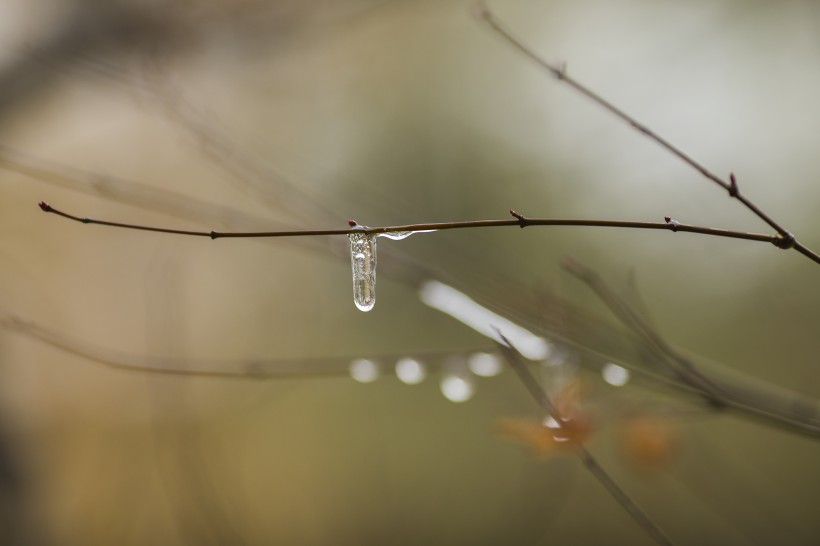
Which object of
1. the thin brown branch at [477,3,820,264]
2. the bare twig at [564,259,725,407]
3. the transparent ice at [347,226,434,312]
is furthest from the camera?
the bare twig at [564,259,725,407]

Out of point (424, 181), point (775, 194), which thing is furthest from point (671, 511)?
point (424, 181)

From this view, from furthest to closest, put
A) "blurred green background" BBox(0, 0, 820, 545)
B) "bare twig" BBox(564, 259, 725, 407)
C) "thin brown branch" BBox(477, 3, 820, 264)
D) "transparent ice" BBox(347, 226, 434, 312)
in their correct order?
"blurred green background" BBox(0, 0, 820, 545) → "bare twig" BBox(564, 259, 725, 407) → "transparent ice" BBox(347, 226, 434, 312) → "thin brown branch" BBox(477, 3, 820, 264)

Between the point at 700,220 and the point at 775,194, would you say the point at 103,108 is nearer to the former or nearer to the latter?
the point at 700,220

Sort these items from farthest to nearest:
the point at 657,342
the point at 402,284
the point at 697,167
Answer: the point at 402,284, the point at 657,342, the point at 697,167

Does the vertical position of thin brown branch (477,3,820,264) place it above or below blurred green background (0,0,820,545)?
below

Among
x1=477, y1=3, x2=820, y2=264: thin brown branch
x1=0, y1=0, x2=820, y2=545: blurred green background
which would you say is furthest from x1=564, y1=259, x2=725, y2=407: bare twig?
x1=0, y1=0, x2=820, y2=545: blurred green background

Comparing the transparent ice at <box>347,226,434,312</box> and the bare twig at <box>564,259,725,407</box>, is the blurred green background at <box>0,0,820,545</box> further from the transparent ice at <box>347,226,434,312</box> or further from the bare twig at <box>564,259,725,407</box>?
the transparent ice at <box>347,226,434,312</box>

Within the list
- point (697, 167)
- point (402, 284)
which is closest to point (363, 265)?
point (697, 167)

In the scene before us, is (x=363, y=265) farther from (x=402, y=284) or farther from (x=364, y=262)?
(x=402, y=284)
